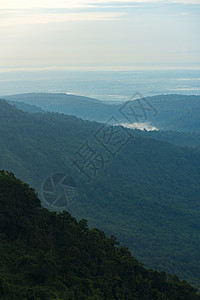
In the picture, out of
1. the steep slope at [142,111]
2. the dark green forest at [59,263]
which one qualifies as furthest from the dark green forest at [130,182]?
the steep slope at [142,111]

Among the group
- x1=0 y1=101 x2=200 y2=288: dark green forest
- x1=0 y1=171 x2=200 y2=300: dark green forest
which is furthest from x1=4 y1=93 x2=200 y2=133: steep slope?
x1=0 y1=171 x2=200 y2=300: dark green forest

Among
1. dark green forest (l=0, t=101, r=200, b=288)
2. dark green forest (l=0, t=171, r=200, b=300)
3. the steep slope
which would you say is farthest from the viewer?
the steep slope

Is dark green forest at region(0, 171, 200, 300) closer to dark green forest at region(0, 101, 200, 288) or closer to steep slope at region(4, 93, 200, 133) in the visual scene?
dark green forest at region(0, 101, 200, 288)

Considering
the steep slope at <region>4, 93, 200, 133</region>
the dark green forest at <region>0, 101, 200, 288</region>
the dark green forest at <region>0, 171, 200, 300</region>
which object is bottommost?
the dark green forest at <region>0, 171, 200, 300</region>

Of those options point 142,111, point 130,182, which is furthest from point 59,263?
point 142,111

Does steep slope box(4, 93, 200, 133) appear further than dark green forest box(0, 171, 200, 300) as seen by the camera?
Yes

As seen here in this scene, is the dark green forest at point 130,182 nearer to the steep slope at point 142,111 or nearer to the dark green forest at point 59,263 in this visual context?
the dark green forest at point 59,263

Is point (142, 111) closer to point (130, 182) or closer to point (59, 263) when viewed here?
point (130, 182)

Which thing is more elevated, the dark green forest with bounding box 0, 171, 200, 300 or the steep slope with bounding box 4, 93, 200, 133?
the steep slope with bounding box 4, 93, 200, 133
